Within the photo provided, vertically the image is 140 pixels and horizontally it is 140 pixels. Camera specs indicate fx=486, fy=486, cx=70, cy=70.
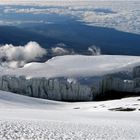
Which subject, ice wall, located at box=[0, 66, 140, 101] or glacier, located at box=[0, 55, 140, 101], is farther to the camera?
glacier, located at box=[0, 55, 140, 101]

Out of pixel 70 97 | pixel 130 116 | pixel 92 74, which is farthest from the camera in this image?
pixel 92 74

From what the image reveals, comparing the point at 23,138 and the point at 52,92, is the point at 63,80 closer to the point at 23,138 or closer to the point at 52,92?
the point at 52,92

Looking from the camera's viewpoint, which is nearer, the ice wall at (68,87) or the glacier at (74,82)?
the ice wall at (68,87)

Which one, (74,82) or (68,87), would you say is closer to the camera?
(68,87)

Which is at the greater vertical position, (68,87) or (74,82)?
(74,82)

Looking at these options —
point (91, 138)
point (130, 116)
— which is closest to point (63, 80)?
point (130, 116)

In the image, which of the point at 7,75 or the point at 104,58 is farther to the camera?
the point at 104,58

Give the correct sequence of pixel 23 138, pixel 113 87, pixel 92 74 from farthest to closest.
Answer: pixel 92 74 → pixel 113 87 → pixel 23 138
